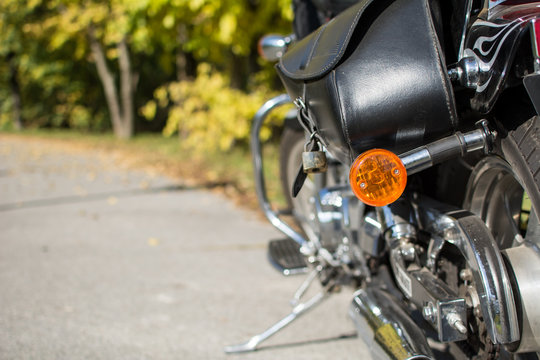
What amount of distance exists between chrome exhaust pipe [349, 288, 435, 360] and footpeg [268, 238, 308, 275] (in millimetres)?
633

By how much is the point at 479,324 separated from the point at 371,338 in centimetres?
38

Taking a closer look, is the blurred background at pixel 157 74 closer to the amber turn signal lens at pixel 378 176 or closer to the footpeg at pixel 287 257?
the footpeg at pixel 287 257

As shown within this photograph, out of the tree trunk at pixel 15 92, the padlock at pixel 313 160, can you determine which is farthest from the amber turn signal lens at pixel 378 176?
the tree trunk at pixel 15 92

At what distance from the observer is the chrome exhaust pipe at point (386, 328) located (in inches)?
65.8

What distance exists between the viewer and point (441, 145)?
1500 mm

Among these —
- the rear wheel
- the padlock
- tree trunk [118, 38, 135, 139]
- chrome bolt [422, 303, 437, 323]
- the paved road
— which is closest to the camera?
the rear wheel

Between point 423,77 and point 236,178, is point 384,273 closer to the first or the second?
point 423,77

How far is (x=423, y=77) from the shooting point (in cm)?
147

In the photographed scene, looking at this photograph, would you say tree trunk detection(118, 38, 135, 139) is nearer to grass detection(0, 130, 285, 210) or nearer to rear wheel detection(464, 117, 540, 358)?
grass detection(0, 130, 285, 210)

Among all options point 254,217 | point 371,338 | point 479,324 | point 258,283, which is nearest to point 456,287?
point 479,324

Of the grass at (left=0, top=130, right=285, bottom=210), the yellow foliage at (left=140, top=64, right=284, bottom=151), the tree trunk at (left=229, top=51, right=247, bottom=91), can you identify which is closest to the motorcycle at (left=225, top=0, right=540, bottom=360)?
the grass at (left=0, top=130, right=285, bottom=210)

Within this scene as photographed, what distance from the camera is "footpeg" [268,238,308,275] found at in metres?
2.70

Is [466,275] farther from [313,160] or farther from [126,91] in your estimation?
[126,91]

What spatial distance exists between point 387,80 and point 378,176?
10.0 inches
